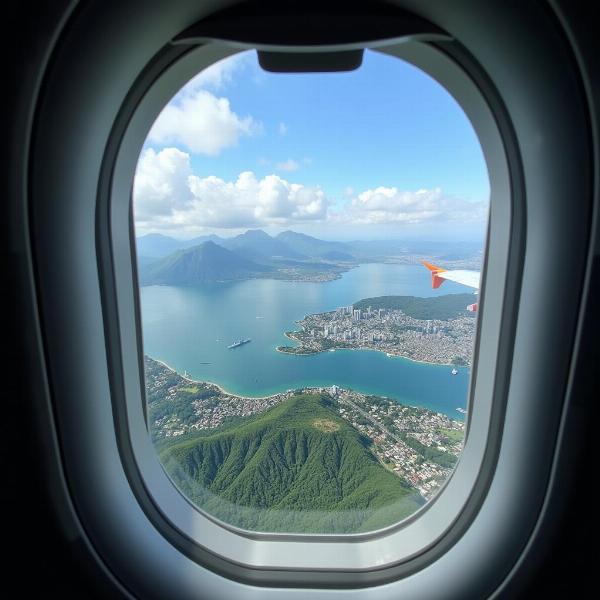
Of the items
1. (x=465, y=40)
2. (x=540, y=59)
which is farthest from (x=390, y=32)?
(x=540, y=59)

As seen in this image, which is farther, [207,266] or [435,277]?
[207,266]

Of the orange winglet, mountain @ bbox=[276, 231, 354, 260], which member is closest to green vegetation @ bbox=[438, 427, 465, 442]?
the orange winglet

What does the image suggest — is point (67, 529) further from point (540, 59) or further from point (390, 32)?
point (540, 59)

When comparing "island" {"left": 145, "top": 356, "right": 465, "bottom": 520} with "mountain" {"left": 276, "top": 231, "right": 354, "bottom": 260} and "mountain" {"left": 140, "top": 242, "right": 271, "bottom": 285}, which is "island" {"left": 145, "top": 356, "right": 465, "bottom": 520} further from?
"mountain" {"left": 276, "top": 231, "right": 354, "bottom": 260}

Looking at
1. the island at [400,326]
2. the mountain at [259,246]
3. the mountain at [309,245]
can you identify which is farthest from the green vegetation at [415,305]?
the mountain at [259,246]

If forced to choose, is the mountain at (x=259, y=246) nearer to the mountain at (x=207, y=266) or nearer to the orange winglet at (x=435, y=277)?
the mountain at (x=207, y=266)

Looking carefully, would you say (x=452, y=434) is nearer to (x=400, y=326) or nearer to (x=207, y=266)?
(x=400, y=326)

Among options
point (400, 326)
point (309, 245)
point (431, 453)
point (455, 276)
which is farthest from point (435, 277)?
point (431, 453)

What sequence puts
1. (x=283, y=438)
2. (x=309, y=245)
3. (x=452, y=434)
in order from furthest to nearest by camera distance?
1. (x=309, y=245)
2. (x=283, y=438)
3. (x=452, y=434)
